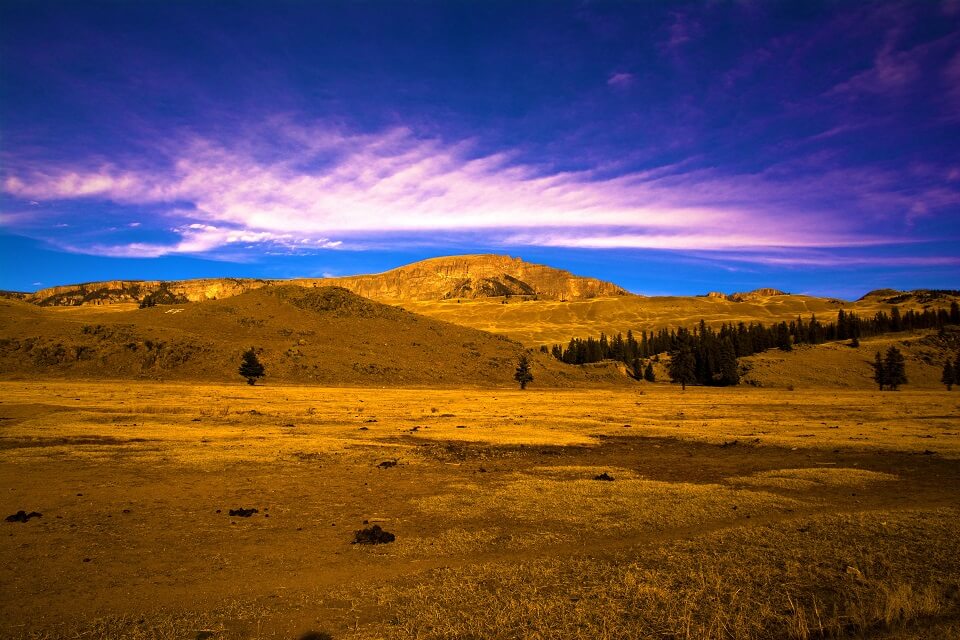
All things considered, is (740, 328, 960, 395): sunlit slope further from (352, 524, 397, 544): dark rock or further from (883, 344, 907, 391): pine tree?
(352, 524, 397, 544): dark rock

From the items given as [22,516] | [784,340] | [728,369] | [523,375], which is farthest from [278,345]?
[784,340]

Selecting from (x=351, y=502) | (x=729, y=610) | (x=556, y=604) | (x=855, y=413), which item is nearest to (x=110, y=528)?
(x=351, y=502)

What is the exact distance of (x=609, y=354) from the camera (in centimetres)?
17200

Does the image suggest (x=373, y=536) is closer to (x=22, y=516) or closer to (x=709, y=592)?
(x=709, y=592)

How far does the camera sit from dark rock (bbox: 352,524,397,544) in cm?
1256

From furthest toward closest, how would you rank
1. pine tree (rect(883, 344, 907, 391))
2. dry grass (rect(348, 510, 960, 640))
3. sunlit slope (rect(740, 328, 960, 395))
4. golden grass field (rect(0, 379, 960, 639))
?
sunlit slope (rect(740, 328, 960, 395)) < pine tree (rect(883, 344, 907, 391)) < golden grass field (rect(0, 379, 960, 639)) < dry grass (rect(348, 510, 960, 640))

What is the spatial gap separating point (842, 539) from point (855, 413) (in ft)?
162

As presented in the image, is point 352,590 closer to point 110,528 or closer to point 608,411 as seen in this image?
point 110,528

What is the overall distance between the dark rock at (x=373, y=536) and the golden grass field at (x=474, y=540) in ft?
0.83

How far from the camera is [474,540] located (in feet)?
41.6

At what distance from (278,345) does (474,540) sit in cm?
9865

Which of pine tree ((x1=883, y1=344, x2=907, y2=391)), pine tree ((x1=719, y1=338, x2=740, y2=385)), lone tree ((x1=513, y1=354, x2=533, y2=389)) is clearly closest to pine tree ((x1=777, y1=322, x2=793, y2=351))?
pine tree ((x1=719, y1=338, x2=740, y2=385))

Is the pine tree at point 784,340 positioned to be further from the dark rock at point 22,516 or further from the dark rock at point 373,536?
the dark rock at point 22,516

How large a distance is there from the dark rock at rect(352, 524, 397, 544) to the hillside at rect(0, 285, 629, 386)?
82818mm
